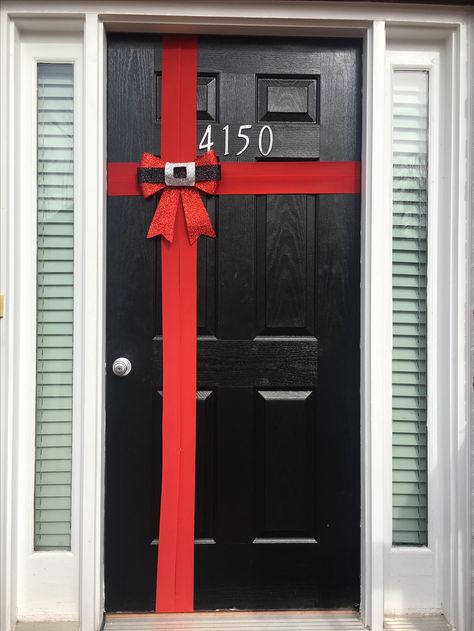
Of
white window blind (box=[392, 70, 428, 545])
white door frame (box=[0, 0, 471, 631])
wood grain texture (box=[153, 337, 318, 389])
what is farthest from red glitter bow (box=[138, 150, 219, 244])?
white window blind (box=[392, 70, 428, 545])

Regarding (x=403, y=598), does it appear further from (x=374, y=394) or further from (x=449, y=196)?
(x=449, y=196)

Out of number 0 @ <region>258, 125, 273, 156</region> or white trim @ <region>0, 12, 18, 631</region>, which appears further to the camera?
number 0 @ <region>258, 125, 273, 156</region>

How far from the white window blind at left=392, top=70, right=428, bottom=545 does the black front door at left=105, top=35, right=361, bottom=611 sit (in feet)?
0.52

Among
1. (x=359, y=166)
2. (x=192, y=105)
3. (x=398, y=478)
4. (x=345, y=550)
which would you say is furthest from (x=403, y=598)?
(x=192, y=105)

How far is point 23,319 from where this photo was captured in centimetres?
240

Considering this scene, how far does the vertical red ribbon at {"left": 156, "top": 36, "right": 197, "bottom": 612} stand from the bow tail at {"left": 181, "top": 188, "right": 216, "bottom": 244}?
29mm

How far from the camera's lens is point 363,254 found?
7.97ft

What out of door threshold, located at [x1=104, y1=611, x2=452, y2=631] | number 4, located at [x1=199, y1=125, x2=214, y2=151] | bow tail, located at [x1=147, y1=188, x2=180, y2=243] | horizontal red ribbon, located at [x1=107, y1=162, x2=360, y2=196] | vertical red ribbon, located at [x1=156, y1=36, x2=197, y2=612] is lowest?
door threshold, located at [x1=104, y1=611, x2=452, y2=631]

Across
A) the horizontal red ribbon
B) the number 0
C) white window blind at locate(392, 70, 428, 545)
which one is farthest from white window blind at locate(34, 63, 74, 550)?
white window blind at locate(392, 70, 428, 545)

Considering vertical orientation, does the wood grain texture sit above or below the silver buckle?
below

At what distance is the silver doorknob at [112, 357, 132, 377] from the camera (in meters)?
2.43

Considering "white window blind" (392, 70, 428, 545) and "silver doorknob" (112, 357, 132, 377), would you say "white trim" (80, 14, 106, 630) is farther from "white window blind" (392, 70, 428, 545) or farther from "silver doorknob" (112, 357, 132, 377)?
"white window blind" (392, 70, 428, 545)

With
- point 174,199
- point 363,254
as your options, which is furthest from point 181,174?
point 363,254

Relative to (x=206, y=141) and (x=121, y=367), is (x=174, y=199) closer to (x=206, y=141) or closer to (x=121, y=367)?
(x=206, y=141)
